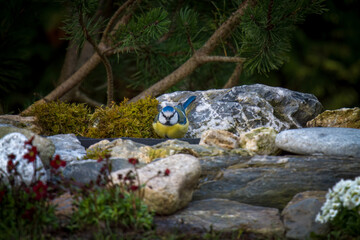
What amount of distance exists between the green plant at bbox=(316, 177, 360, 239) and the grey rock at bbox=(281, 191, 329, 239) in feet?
0.34

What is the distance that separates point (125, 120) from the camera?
17.3 ft

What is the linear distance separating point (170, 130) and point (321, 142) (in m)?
A: 1.68

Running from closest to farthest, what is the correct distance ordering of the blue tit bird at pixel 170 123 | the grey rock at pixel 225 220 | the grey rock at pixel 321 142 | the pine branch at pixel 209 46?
the grey rock at pixel 225 220, the grey rock at pixel 321 142, the blue tit bird at pixel 170 123, the pine branch at pixel 209 46

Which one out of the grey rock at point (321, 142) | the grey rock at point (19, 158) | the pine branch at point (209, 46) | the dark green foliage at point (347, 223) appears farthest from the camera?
the pine branch at point (209, 46)

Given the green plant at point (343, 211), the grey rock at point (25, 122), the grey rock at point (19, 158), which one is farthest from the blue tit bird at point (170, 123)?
the green plant at point (343, 211)

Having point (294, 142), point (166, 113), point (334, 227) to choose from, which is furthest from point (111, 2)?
point (334, 227)

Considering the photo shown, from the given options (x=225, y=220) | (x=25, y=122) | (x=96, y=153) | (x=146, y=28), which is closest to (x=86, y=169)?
(x=96, y=153)

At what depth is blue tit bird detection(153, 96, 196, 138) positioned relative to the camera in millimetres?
4844

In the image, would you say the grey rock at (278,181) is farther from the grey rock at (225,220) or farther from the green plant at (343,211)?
the green plant at (343,211)

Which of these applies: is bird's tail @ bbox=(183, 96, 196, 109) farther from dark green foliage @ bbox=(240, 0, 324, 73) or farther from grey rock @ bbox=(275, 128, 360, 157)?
grey rock @ bbox=(275, 128, 360, 157)

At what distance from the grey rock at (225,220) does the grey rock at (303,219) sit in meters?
0.06

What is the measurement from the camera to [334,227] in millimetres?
3047

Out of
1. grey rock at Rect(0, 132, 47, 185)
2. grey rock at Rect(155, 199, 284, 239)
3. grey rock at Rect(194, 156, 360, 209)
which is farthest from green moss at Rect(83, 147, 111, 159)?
grey rock at Rect(155, 199, 284, 239)

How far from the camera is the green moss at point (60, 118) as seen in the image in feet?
17.6
